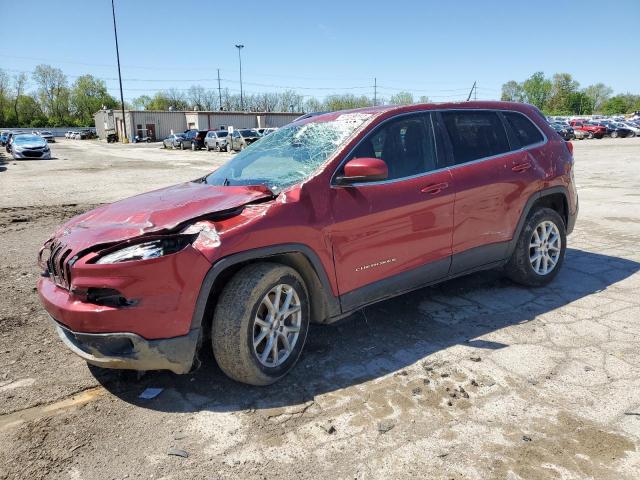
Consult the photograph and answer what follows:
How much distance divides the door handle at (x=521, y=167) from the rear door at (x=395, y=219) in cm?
90

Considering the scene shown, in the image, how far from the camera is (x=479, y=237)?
4156 millimetres

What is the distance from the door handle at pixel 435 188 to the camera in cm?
372

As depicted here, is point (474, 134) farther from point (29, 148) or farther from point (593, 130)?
point (593, 130)

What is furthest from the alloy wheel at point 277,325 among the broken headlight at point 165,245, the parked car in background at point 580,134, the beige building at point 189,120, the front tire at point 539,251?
the beige building at point 189,120

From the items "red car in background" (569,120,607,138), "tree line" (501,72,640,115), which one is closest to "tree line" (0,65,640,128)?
"tree line" (501,72,640,115)

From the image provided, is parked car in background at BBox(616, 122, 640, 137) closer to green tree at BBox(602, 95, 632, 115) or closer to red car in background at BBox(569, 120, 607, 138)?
red car in background at BBox(569, 120, 607, 138)

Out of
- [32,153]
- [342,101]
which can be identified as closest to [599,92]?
[342,101]

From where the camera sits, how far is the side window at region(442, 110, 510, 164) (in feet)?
13.3

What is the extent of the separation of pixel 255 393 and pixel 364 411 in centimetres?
70

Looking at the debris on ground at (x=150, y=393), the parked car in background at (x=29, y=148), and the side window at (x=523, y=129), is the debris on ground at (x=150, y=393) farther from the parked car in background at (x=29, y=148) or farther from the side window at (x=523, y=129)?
the parked car in background at (x=29, y=148)

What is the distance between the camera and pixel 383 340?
371cm

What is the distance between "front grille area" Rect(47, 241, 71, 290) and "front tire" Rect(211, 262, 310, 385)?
0.91m

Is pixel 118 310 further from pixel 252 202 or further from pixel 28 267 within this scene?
pixel 28 267

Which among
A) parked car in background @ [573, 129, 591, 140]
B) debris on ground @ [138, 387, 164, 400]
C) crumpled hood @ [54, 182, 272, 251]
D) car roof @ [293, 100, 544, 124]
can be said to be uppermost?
parked car in background @ [573, 129, 591, 140]
